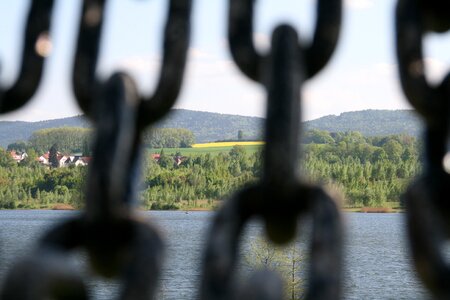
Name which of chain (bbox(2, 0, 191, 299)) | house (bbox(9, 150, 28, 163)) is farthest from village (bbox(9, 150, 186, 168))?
chain (bbox(2, 0, 191, 299))

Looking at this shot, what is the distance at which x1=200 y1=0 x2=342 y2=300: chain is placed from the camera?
827mm

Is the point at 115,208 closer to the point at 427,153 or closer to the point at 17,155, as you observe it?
the point at 427,153

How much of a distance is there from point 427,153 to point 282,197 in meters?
0.17

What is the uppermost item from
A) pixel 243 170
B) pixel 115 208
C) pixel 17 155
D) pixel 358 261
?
pixel 17 155

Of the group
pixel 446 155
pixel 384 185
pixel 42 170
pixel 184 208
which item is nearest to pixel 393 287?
pixel 384 185

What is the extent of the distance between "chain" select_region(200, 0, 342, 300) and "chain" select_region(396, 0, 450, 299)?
0.25ft

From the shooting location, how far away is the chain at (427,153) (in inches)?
34.1

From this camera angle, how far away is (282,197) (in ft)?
2.88

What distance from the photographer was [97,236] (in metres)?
0.93

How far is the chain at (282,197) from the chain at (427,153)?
77 millimetres

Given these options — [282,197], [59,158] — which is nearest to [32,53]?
[282,197]

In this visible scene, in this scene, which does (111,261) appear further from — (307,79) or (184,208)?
(184,208)

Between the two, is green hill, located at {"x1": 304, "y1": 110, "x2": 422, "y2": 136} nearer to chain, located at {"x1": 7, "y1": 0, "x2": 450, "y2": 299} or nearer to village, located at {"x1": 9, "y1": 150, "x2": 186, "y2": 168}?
village, located at {"x1": 9, "y1": 150, "x2": 186, "y2": 168}

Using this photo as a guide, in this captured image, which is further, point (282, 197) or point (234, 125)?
point (234, 125)
